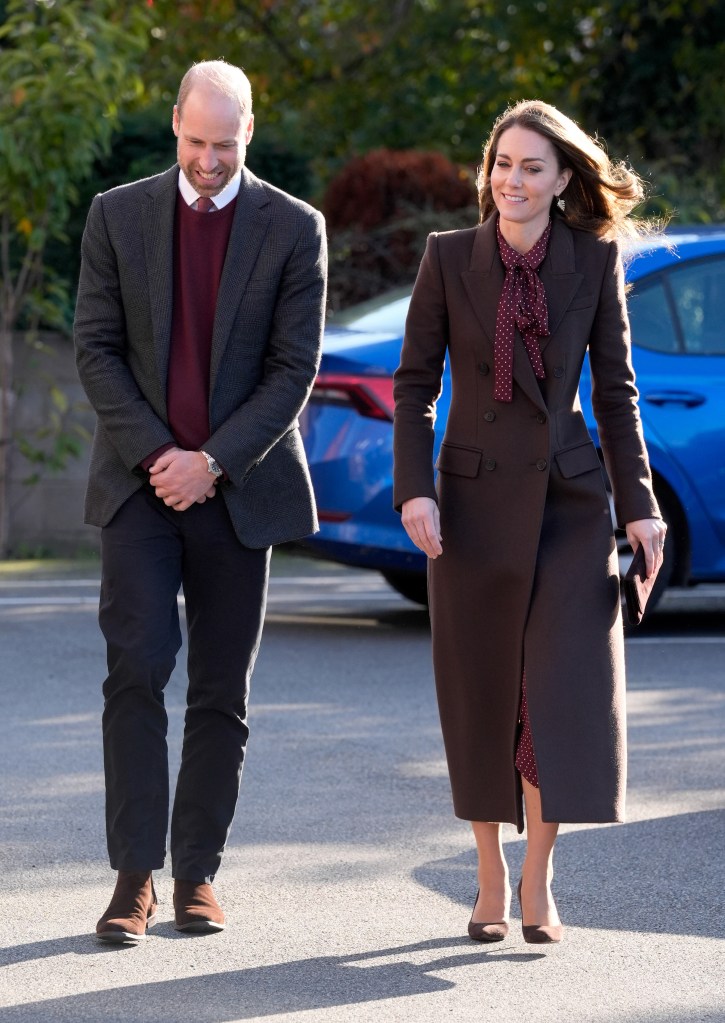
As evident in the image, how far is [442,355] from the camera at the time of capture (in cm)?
435

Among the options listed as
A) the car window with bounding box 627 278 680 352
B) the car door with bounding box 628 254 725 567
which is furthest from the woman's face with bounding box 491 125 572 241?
the car window with bounding box 627 278 680 352

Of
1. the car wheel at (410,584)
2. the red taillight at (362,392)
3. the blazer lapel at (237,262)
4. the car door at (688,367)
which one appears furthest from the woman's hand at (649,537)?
the car wheel at (410,584)

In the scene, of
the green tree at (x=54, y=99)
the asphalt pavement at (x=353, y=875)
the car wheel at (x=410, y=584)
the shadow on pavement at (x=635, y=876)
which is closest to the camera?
the asphalt pavement at (x=353, y=875)

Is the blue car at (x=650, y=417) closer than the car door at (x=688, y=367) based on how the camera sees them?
Yes

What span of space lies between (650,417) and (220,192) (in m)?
4.30

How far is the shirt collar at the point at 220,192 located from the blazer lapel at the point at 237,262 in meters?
0.02

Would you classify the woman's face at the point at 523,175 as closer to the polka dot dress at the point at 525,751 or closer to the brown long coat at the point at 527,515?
the brown long coat at the point at 527,515

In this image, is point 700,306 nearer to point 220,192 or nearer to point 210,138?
point 220,192

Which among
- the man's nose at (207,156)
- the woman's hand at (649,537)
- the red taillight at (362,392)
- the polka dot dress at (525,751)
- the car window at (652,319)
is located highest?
the man's nose at (207,156)

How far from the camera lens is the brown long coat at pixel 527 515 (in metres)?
4.18

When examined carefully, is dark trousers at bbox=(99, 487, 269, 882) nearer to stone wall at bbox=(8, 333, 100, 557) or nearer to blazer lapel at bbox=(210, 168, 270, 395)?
blazer lapel at bbox=(210, 168, 270, 395)

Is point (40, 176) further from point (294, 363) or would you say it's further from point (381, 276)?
point (294, 363)

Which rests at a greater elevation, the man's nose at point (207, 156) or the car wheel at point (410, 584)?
the man's nose at point (207, 156)

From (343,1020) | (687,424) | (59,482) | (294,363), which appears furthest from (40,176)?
(343,1020)
